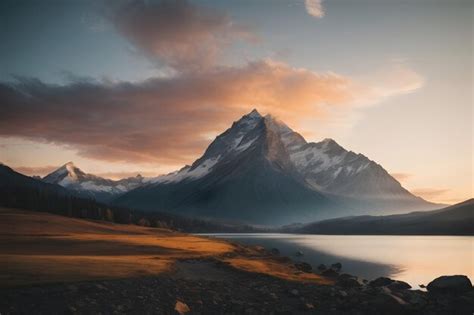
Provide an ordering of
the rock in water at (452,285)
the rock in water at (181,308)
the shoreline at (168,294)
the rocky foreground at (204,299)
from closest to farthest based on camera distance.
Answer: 1. the rocky foreground at (204,299)
2. the rock in water at (181,308)
3. the shoreline at (168,294)
4. the rock in water at (452,285)

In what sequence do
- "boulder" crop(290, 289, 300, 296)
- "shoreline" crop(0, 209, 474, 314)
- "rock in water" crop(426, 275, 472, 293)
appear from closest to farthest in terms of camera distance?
"shoreline" crop(0, 209, 474, 314)
"boulder" crop(290, 289, 300, 296)
"rock in water" crop(426, 275, 472, 293)

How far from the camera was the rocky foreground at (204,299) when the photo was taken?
102 ft

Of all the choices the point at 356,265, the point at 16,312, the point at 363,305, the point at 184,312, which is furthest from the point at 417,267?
the point at 16,312

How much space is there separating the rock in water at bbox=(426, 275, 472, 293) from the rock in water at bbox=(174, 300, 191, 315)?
27.9m

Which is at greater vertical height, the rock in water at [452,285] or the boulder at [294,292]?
the rock in water at [452,285]

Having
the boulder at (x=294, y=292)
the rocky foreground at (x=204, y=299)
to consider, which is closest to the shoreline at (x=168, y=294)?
the rocky foreground at (x=204, y=299)

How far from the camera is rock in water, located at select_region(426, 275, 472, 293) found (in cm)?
4503

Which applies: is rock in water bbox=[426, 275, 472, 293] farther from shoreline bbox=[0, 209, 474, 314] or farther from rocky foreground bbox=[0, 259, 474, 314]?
shoreline bbox=[0, 209, 474, 314]

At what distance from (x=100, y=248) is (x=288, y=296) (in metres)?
49.0

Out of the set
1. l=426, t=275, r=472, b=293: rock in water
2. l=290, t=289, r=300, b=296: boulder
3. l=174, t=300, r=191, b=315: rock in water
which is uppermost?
l=426, t=275, r=472, b=293: rock in water

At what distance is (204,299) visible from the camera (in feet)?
117

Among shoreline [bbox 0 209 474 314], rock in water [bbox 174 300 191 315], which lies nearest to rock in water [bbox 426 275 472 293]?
shoreline [bbox 0 209 474 314]

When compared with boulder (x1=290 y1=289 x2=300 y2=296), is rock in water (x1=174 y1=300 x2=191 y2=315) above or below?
below

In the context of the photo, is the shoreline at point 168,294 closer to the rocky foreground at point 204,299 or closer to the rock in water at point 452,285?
the rocky foreground at point 204,299
